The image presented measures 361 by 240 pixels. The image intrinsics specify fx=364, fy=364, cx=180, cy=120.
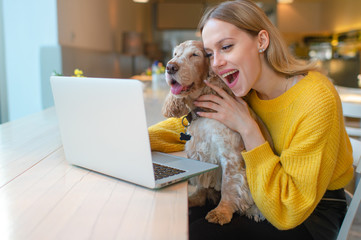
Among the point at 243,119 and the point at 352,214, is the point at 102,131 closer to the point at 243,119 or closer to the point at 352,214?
the point at 243,119

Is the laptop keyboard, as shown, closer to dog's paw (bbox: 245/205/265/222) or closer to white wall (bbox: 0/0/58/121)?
dog's paw (bbox: 245/205/265/222)

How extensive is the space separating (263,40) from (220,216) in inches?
20.0

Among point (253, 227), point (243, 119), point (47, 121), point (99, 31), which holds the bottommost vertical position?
point (253, 227)

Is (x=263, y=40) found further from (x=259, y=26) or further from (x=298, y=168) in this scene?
(x=298, y=168)

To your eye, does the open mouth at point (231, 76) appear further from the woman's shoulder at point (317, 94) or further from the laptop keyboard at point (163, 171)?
the laptop keyboard at point (163, 171)

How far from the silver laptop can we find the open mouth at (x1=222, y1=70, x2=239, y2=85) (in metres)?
0.26

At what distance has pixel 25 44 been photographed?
330cm

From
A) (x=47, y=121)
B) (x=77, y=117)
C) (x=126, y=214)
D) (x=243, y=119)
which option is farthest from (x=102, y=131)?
(x=47, y=121)

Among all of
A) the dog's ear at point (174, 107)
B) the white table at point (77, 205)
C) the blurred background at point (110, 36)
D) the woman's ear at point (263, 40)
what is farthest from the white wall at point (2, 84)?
the woman's ear at point (263, 40)

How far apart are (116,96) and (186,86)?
341 mm

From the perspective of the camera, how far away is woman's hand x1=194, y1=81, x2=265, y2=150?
0.98 metres

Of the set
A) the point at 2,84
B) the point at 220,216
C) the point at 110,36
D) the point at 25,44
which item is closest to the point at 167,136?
the point at 220,216

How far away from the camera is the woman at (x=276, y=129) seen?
0.89 m

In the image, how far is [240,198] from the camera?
101cm
